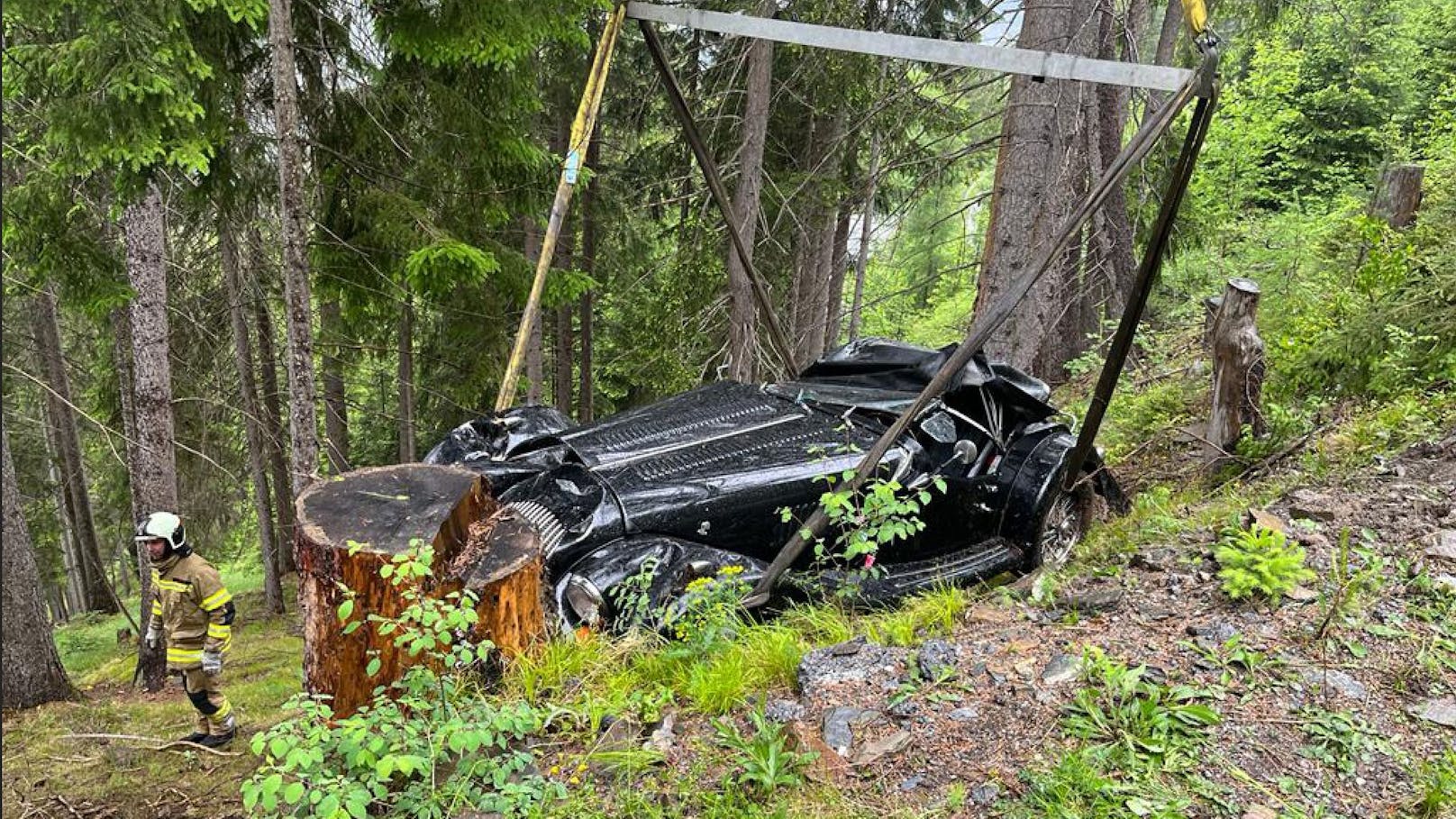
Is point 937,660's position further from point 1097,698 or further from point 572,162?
point 572,162

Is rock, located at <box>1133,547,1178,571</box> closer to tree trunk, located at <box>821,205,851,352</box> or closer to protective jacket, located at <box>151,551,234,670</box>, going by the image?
protective jacket, located at <box>151,551,234,670</box>

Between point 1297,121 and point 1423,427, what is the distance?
10.7 m

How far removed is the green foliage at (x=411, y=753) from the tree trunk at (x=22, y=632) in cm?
498

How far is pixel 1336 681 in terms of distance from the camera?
2912 millimetres

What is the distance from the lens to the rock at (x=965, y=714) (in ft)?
9.54

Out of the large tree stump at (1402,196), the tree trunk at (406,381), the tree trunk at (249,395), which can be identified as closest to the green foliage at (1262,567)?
the large tree stump at (1402,196)

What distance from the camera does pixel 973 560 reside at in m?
5.11

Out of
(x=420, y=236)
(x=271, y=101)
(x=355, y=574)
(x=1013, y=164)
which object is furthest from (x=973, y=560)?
(x=271, y=101)

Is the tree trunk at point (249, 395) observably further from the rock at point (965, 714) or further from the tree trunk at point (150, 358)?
the rock at point (965, 714)

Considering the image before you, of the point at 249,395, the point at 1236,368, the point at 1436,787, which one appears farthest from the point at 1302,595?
the point at 249,395

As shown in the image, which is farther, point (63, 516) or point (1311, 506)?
point (63, 516)

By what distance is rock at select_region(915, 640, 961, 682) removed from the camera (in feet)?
10.5

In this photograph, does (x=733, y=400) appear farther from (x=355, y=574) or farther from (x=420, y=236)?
(x=420, y=236)

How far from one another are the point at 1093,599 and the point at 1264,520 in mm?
1061
